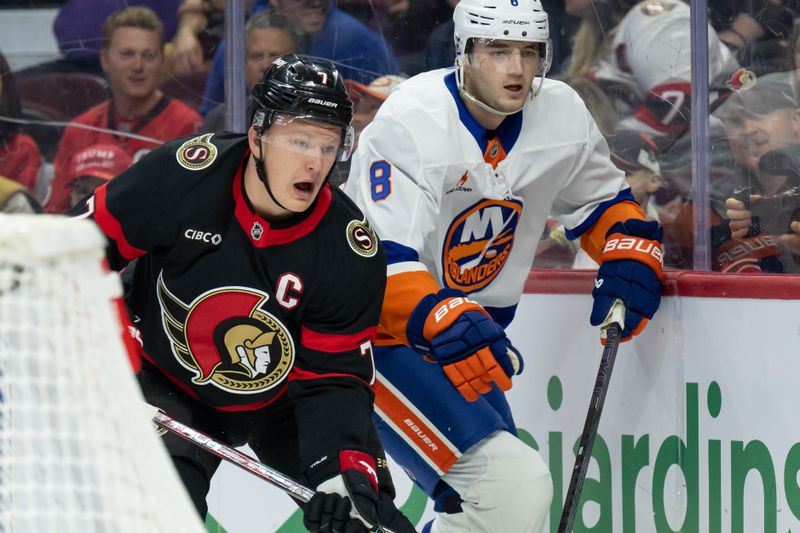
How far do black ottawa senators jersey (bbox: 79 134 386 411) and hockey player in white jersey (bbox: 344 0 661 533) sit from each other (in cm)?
20

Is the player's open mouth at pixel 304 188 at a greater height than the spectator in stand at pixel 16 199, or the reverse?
the player's open mouth at pixel 304 188

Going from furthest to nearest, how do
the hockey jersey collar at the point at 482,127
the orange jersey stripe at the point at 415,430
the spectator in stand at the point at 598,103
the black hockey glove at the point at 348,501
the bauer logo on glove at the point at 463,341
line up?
the spectator in stand at the point at 598,103 < the hockey jersey collar at the point at 482,127 < the orange jersey stripe at the point at 415,430 < the bauer logo on glove at the point at 463,341 < the black hockey glove at the point at 348,501

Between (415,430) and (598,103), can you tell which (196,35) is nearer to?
(598,103)

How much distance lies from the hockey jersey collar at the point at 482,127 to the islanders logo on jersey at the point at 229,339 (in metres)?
0.61

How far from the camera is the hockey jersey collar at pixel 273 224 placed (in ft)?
8.31

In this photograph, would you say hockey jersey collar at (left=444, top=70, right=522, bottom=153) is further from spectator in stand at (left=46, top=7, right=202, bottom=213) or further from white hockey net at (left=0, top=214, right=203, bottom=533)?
white hockey net at (left=0, top=214, right=203, bottom=533)

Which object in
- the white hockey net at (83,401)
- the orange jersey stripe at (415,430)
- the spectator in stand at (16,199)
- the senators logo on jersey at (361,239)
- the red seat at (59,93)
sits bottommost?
the spectator in stand at (16,199)

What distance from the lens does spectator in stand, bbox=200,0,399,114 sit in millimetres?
3596

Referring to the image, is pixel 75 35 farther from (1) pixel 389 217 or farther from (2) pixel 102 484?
(2) pixel 102 484

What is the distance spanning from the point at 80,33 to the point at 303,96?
63.9 inches

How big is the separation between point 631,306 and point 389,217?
1.75 ft

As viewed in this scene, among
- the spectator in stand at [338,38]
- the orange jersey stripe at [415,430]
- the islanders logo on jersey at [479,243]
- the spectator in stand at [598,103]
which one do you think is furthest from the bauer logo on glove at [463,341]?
the spectator in stand at [338,38]

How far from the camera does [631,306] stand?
115 inches

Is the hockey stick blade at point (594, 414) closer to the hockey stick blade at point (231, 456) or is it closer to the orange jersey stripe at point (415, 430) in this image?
the orange jersey stripe at point (415, 430)
